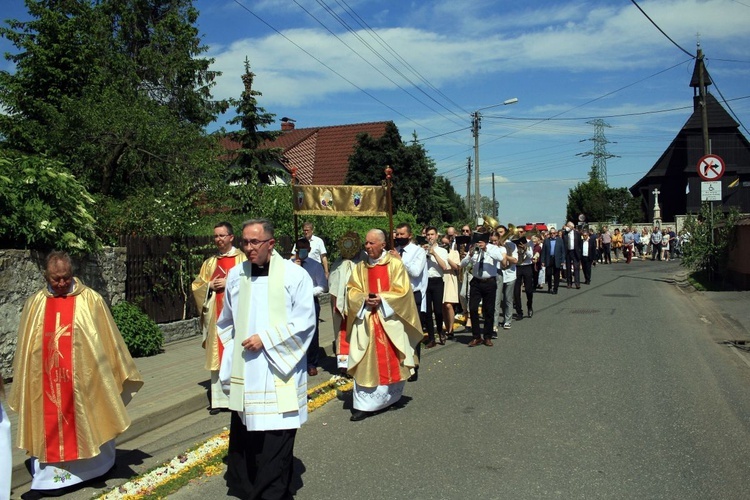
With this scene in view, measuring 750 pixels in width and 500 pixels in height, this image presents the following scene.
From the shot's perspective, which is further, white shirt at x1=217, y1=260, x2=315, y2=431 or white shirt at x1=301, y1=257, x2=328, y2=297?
white shirt at x1=301, y1=257, x2=328, y2=297

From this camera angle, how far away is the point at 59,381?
5105mm

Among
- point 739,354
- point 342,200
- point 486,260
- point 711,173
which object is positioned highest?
point 711,173

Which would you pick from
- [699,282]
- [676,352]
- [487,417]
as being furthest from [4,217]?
[699,282]

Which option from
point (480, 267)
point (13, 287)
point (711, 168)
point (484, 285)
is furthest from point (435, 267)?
point (711, 168)

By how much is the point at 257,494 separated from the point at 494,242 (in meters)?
7.57

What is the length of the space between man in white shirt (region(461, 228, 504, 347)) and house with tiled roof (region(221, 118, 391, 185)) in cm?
2841

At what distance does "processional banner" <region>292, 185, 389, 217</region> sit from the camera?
9352 millimetres

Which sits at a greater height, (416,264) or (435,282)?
(416,264)

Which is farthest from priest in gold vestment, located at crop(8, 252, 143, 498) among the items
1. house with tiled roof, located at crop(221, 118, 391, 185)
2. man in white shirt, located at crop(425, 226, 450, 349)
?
house with tiled roof, located at crop(221, 118, 391, 185)

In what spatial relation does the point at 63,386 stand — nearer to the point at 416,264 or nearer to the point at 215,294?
the point at 215,294

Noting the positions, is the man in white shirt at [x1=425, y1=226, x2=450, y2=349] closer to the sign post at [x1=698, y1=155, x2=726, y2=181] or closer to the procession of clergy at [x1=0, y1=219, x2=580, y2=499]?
→ the procession of clergy at [x1=0, y1=219, x2=580, y2=499]

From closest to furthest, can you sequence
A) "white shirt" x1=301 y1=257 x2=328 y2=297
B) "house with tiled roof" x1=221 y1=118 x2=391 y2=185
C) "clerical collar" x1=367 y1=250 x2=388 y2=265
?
"clerical collar" x1=367 y1=250 x2=388 y2=265 → "white shirt" x1=301 y1=257 x2=328 y2=297 → "house with tiled roof" x1=221 y1=118 x2=391 y2=185

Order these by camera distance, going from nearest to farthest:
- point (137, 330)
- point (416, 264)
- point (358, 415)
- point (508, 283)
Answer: point (358, 415) < point (416, 264) < point (137, 330) < point (508, 283)

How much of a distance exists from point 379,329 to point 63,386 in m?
3.24
